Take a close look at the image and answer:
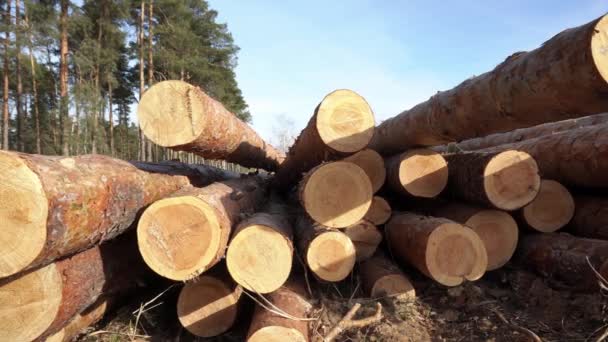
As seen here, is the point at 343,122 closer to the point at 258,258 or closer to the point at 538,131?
the point at 258,258

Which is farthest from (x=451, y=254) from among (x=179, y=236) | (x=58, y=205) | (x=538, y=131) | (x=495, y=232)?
(x=538, y=131)

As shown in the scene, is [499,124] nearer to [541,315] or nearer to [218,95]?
[541,315]

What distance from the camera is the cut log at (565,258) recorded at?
2.85 meters

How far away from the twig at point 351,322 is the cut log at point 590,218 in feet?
7.48

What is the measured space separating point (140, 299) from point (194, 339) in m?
0.91

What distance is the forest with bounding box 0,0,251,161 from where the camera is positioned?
47.2ft

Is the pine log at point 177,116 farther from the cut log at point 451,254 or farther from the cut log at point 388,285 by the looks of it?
the cut log at point 451,254

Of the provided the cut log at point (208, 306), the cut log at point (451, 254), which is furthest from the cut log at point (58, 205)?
the cut log at point (451, 254)

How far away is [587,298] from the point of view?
277 centimetres

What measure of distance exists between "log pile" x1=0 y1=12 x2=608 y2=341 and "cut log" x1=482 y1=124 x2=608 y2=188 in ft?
0.05

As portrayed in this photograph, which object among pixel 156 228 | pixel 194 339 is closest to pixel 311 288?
pixel 194 339

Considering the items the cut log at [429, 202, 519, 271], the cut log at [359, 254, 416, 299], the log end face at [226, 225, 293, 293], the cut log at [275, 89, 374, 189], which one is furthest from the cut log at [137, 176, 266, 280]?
the cut log at [429, 202, 519, 271]

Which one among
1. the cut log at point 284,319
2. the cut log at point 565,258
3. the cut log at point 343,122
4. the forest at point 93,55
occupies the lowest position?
the cut log at point 284,319

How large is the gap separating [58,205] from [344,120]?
2145 mm
